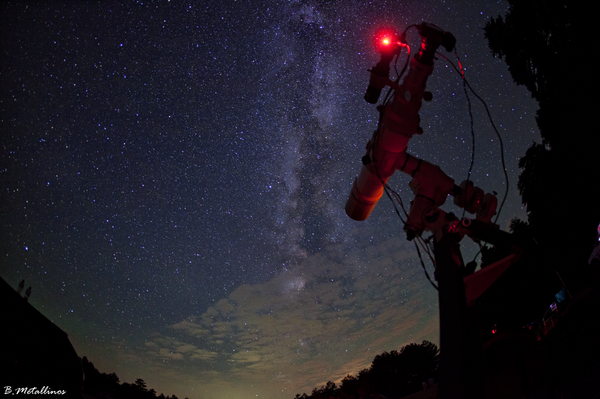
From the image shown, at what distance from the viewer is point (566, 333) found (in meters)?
5.04

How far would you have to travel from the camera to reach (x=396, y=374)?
4081cm

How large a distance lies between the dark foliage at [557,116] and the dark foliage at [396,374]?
31.7 m

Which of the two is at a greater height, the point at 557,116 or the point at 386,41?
the point at 557,116

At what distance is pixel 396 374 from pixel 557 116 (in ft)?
132

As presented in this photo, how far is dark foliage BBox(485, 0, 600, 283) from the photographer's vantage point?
32.4 feet

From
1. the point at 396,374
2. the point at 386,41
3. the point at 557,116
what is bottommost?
the point at 396,374

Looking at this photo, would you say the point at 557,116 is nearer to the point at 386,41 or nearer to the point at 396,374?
the point at 386,41

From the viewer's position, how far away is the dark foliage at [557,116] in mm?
9883

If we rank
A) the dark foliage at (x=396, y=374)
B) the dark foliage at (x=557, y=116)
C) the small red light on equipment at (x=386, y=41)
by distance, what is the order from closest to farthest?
1. the small red light on equipment at (x=386, y=41)
2. the dark foliage at (x=557, y=116)
3. the dark foliage at (x=396, y=374)

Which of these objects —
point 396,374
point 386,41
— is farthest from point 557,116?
point 396,374

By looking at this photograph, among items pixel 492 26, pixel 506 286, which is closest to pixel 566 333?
pixel 506 286

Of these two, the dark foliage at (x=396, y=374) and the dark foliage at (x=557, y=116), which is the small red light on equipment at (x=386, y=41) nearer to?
the dark foliage at (x=557, y=116)

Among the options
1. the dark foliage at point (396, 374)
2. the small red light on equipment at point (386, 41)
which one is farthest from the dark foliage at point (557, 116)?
the dark foliage at point (396, 374)

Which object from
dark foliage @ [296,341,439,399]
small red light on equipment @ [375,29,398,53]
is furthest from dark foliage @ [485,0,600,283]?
dark foliage @ [296,341,439,399]
